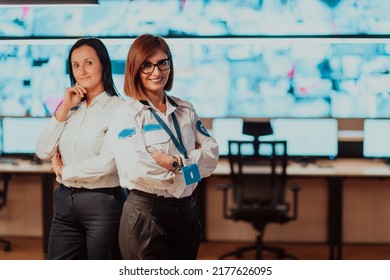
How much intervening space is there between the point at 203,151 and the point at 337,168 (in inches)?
87.9

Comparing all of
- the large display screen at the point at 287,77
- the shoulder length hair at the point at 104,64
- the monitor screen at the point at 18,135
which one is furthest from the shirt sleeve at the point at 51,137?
the large display screen at the point at 287,77

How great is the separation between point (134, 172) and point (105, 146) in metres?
0.29

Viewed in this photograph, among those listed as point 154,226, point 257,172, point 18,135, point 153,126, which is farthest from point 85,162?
point 18,135

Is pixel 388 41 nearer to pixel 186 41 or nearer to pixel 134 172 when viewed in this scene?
pixel 186 41

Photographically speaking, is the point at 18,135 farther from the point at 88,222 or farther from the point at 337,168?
the point at 337,168

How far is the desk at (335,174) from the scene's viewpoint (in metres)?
4.56

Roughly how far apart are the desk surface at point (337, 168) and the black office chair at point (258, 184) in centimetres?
22

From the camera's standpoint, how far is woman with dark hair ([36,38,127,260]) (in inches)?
112

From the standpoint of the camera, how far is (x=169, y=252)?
2.69 meters

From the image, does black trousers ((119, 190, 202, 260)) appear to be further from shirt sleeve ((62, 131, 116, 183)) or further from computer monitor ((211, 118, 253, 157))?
computer monitor ((211, 118, 253, 157))

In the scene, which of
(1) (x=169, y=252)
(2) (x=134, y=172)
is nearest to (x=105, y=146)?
(2) (x=134, y=172)

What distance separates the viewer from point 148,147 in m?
2.69
